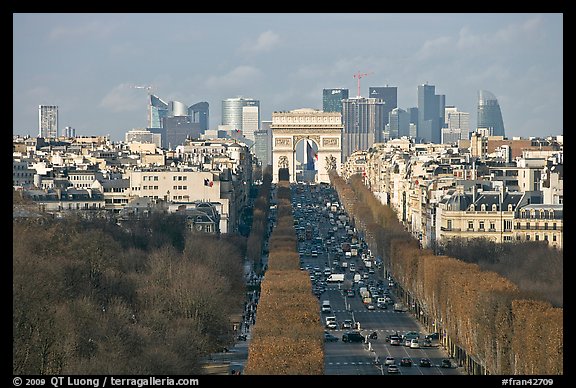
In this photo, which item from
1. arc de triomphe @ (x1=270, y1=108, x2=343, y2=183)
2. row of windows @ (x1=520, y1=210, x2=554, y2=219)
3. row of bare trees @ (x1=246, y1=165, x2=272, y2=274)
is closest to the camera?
row of windows @ (x1=520, y1=210, x2=554, y2=219)

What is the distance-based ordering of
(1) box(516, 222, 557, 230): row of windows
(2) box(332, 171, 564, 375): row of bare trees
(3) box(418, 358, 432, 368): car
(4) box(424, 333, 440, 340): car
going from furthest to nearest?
(1) box(516, 222, 557, 230): row of windows
(4) box(424, 333, 440, 340): car
(3) box(418, 358, 432, 368): car
(2) box(332, 171, 564, 375): row of bare trees

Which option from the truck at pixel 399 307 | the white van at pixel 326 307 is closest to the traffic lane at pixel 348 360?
the white van at pixel 326 307

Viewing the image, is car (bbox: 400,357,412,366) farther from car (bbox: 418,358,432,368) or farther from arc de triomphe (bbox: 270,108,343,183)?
arc de triomphe (bbox: 270,108,343,183)

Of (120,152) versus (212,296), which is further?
(120,152)

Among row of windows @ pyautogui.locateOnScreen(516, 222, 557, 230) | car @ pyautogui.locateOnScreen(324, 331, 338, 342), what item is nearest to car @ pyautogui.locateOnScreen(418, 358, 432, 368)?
car @ pyautogui.locateOnScreen(324, 331, 338, 342)

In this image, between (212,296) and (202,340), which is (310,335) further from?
(212,296)
